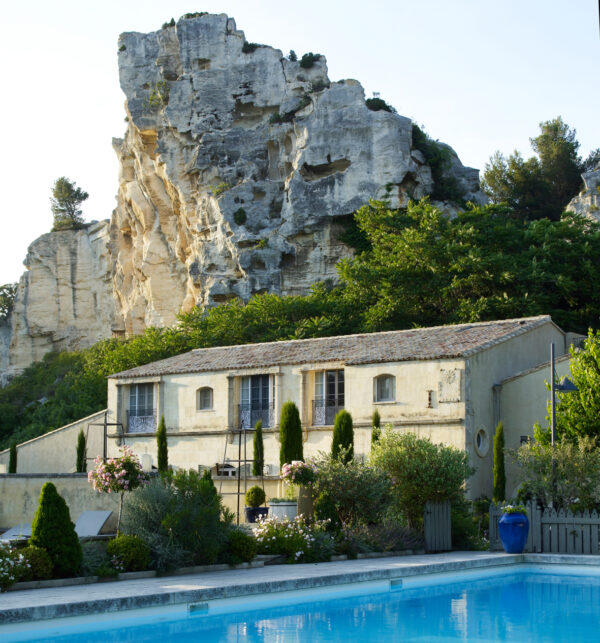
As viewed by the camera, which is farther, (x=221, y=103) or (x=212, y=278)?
(x=221, y=103)

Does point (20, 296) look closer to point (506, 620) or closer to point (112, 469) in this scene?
point (112, 469)

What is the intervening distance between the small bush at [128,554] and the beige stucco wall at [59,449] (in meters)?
24.1

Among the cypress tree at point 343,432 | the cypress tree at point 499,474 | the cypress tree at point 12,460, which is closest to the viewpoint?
the cypress tree at point 343,432

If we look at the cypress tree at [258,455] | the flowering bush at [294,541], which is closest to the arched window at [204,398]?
the cypress tree at [258,455]

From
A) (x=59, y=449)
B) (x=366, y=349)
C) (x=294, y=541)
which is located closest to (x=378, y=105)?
(x=366, y=349)

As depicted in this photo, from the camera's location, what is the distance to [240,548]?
17.0m

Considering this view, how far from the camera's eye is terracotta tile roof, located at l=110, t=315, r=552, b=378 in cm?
3122

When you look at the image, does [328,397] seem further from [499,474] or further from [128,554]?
[128,554]

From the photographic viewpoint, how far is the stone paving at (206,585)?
38.6 feet

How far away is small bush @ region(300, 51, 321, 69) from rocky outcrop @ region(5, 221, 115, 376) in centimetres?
2287

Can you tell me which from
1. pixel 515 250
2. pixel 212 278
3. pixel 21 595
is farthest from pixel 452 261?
pixel 21 595

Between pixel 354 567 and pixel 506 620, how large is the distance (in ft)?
13.3

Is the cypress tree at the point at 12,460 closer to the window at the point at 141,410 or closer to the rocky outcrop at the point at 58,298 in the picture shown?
the window at the point at 141,410

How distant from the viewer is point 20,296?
7806cm
